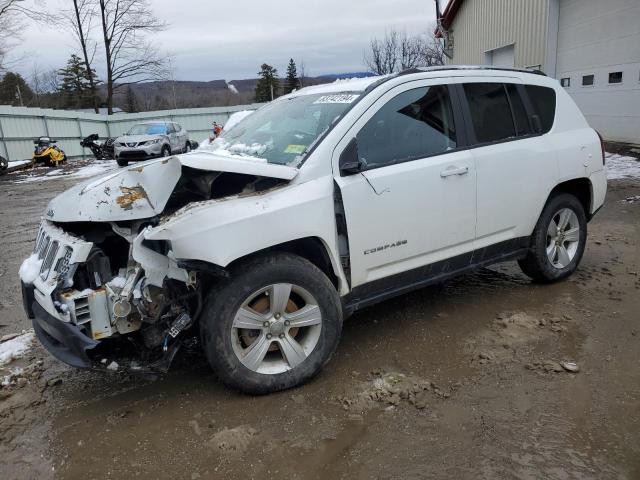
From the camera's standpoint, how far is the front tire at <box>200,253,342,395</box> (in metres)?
2.92

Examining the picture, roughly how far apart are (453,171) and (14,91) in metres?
65.4

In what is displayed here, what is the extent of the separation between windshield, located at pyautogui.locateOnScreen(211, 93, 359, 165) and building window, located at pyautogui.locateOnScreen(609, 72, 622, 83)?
11.1m

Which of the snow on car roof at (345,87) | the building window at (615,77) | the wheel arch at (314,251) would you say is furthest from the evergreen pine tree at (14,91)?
the wheel arch at (314,251)

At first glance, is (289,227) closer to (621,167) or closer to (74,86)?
(621,167)

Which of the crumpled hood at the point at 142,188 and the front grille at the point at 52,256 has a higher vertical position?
the crumpled hood at the point at 142,188

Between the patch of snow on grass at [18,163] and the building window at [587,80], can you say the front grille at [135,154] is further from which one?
the building window at [587,80]

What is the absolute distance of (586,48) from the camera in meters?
13.2

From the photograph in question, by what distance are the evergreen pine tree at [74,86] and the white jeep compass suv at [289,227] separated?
2288 inches

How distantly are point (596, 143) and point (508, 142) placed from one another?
4.03 ft

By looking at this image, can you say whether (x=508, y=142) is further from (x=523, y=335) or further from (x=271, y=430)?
(x=271, y=430)

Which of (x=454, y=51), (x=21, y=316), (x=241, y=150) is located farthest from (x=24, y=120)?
(x=241, y=150)

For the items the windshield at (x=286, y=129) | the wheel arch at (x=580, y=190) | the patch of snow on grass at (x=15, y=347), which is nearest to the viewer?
the windshield at (x=286, y=129)

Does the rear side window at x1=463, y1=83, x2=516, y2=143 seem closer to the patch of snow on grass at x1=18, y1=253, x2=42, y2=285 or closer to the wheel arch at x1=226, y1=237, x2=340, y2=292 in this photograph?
the wheel arch at x1=226, y1=237, x2=340, y2=292

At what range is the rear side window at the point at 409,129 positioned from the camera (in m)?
3.46
